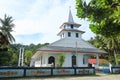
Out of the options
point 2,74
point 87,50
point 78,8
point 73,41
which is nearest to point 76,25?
point 73,41

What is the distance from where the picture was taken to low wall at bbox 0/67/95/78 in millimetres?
19592

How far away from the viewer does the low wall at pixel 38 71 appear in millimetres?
19592

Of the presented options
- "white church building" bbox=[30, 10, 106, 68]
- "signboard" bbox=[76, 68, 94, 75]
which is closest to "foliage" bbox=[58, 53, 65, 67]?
"white church building" bbox=[30, 10, 106, 68]

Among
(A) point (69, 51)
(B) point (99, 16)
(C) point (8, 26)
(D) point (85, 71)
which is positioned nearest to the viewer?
(B) point (99, 16)

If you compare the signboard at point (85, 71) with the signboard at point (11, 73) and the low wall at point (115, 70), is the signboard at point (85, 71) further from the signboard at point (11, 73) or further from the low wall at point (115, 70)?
the signboard at point (11, 73)

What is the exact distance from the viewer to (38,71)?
21156 millimetres

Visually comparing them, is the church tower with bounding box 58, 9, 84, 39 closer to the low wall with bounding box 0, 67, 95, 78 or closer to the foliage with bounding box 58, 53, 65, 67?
the foliage with bounding box 58, 53, 65, 67

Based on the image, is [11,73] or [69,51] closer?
[11,73]

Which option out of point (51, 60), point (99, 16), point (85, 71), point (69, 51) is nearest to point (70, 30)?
point (69, 51)

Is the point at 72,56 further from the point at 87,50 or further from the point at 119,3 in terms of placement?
the point at 119,3

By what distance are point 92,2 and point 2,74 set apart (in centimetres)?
1391

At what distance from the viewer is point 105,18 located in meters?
8.87

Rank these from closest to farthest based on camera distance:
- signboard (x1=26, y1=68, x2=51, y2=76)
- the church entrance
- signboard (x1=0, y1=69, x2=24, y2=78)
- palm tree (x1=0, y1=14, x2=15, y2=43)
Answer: signboard (x1=0, y1=69, x2=24, y2=78) → signboard (x1=26, y1=68, x2=51, y2=76) → the church entrance → palm tree (x1=0, y1=14, x2=15, y2=43)

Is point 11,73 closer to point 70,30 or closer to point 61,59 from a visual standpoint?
point 61,59
